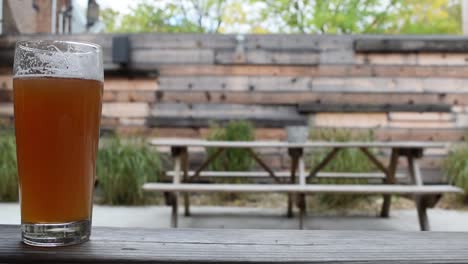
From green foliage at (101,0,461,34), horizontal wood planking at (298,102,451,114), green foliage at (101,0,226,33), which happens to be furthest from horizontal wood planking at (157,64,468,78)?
green foliage at (101,0,461,34)

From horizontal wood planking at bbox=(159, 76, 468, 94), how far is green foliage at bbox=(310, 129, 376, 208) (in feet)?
1.25

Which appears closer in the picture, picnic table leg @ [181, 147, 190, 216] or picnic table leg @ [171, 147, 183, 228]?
picnic table leg @ [171, 147, 183, 228]

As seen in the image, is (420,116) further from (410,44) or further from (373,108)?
(410,44)

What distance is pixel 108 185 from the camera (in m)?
2.96

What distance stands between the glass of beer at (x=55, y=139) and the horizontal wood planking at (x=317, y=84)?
3.15m

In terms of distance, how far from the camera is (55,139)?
42 cm

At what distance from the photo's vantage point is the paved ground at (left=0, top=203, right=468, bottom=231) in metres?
2.33

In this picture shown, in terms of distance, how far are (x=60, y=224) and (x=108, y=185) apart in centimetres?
262

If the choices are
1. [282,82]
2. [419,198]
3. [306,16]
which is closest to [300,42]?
[282,82]

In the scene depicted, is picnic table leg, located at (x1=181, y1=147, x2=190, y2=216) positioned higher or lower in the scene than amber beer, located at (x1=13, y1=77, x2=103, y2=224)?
lower

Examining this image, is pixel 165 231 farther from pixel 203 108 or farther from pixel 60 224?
pixel 203 108

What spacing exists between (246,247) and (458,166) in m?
3.07

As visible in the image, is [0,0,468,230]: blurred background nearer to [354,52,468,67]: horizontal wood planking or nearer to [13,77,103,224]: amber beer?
[354,52,468,67]: horizontal wood planking

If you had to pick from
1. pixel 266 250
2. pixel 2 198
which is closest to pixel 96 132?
pixel 266 250
